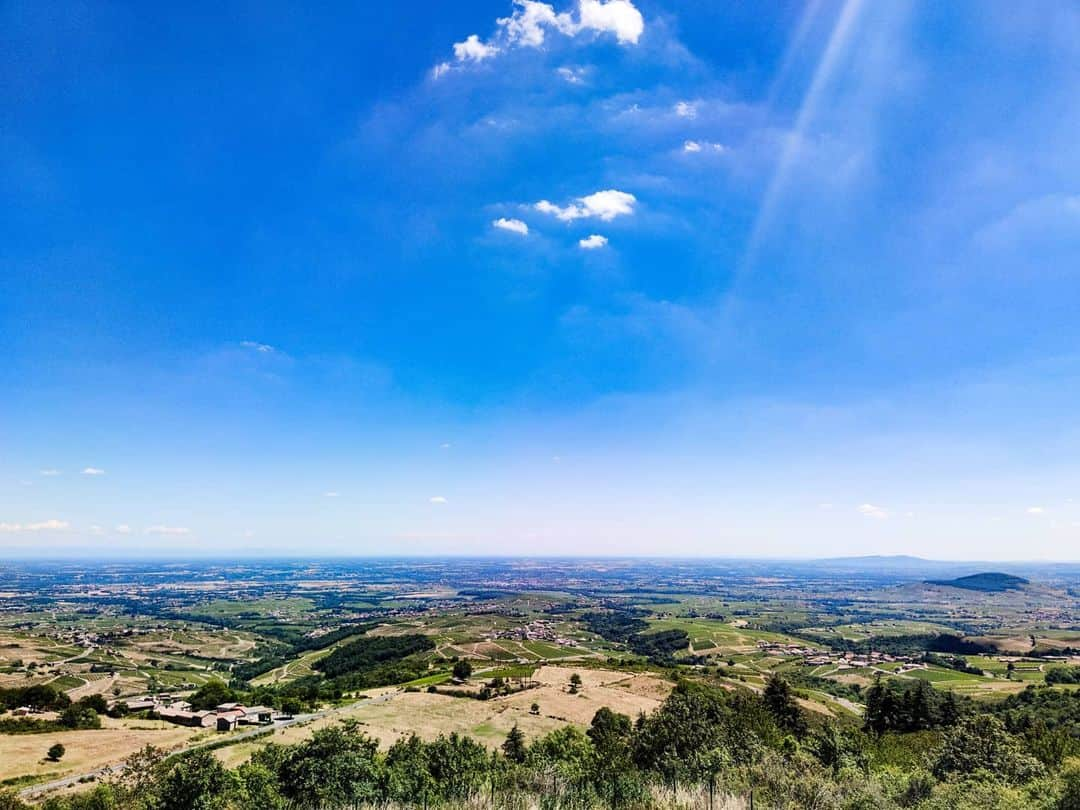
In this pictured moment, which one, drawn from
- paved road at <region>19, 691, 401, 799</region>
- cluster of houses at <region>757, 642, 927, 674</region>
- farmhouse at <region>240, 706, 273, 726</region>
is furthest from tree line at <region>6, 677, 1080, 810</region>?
cluster of houses at <region>757, 642, 927, 674</region>

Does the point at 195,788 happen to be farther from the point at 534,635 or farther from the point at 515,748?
the point at 534,635

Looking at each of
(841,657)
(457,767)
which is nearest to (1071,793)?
(457,767)

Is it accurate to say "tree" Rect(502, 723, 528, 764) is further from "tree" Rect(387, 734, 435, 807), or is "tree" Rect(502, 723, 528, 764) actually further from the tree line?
"tree" Rect(387, 734, 435, 807)

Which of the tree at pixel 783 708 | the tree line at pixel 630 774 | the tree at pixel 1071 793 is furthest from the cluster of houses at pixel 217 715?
the tree at pixel 1071 793

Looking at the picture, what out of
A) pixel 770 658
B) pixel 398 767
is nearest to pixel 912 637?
pixel 770 658

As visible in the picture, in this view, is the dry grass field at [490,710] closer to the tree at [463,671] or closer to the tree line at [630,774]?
Answer: the tree at [463,671]

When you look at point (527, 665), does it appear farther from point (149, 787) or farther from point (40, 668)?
point (40, 668)
